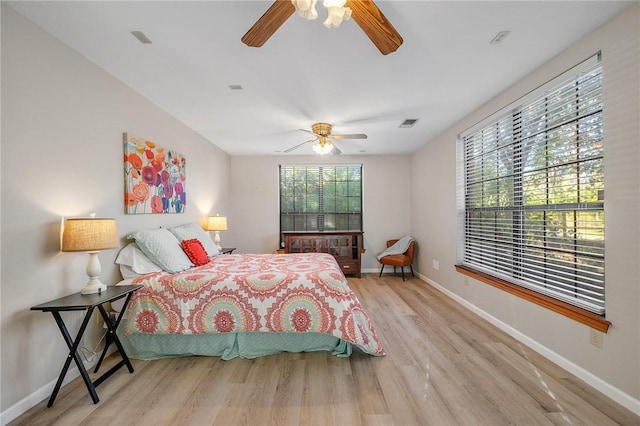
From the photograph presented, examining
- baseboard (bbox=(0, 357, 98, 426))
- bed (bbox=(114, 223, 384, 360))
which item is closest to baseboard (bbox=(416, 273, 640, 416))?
bed (bbox=(114, 223, 384, 360))

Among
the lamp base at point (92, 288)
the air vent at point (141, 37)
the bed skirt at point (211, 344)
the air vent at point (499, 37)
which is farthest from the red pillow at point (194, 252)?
the air vent at point (499, 37)

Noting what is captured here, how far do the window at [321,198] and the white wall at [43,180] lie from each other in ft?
11.0

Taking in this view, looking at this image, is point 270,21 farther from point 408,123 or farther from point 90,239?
point 408,123

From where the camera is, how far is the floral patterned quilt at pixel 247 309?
222 cm

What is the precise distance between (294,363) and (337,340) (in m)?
0.41

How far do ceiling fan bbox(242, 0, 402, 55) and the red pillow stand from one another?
7.14ft

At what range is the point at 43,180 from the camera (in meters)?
1.81

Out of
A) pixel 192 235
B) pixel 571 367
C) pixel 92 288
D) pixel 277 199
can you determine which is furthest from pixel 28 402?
pixel 277 199

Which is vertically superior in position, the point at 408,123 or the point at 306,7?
the point at 408,123

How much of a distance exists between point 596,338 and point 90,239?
3.54 meters

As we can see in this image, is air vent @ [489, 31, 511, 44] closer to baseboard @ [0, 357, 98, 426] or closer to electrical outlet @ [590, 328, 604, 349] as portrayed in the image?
electrical outlet @ [590, 328, 604, 349]

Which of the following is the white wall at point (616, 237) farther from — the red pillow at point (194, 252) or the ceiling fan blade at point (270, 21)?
the red pillow at point (194, 252)

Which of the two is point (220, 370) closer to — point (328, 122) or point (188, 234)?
point (188, 234)

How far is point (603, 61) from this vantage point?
72.2 inches
